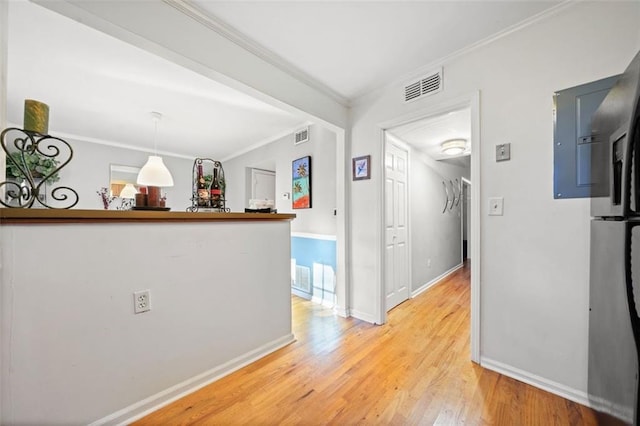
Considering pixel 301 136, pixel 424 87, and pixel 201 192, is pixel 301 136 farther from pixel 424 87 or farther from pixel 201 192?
pixel 201 192

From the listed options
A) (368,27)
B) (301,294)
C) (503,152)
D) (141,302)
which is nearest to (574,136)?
(503,152)

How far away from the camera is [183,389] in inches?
57.6

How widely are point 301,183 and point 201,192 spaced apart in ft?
5.35

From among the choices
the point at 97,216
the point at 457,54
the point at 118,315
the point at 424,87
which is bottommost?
the point at 118,315

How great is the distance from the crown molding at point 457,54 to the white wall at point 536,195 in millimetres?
21

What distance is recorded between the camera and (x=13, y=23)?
5.03ft

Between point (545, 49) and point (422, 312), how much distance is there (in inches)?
97.2

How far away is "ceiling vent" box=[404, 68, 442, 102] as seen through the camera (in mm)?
1970

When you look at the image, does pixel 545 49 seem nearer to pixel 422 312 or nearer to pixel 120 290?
pixel 422 312

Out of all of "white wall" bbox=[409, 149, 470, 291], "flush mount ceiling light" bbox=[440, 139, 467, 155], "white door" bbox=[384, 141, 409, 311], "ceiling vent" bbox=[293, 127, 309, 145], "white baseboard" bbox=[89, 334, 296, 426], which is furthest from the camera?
"white wall" bbox=[409, 149, 470, 291]

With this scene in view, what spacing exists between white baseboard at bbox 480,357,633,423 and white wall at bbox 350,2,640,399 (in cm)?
1

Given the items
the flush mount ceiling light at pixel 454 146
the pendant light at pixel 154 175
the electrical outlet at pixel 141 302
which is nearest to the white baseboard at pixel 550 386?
the electrical outlet at pixel 141 302

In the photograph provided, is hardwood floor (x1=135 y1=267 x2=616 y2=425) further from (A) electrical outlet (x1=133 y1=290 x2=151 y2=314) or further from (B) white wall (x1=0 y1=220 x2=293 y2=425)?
(A) electrical outlet (x1=133 y1=290 x2=151 y2=314)

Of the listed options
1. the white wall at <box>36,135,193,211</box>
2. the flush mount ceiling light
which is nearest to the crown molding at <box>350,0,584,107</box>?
the flush mount ceiling light
